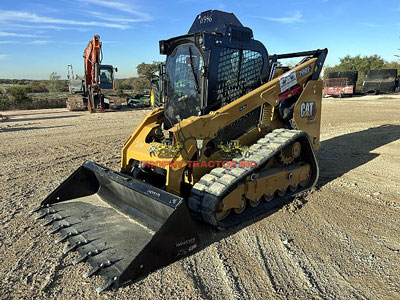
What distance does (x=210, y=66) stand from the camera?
4.55 m

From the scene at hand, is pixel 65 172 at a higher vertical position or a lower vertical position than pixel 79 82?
lower

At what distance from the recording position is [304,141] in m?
5.32

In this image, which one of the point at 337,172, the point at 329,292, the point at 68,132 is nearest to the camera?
the point at 329,292

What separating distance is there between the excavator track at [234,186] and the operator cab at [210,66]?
3.09 ft

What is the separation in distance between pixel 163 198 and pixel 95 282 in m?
1.05

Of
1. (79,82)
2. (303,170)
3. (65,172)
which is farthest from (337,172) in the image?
(79,82)

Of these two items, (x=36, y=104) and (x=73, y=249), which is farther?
(x=36, y=104)

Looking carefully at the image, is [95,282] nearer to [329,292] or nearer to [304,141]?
[329,292]

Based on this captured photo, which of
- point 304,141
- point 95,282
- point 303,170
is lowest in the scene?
point 95,282

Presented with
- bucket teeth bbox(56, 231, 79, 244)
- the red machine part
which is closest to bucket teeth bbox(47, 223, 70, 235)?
bucket teeth bbox(56, 231, 79, 244)

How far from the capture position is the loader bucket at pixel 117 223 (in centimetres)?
316

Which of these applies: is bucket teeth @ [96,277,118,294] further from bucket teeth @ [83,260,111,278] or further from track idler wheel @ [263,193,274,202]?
track idler wheel @ [263,193,274,202]

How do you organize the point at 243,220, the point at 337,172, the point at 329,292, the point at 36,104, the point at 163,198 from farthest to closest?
the point at 36,104
the point at 337,172
the point at 243,220
the point at 163,198
the point at 329,292

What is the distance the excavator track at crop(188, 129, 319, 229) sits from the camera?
383cm
